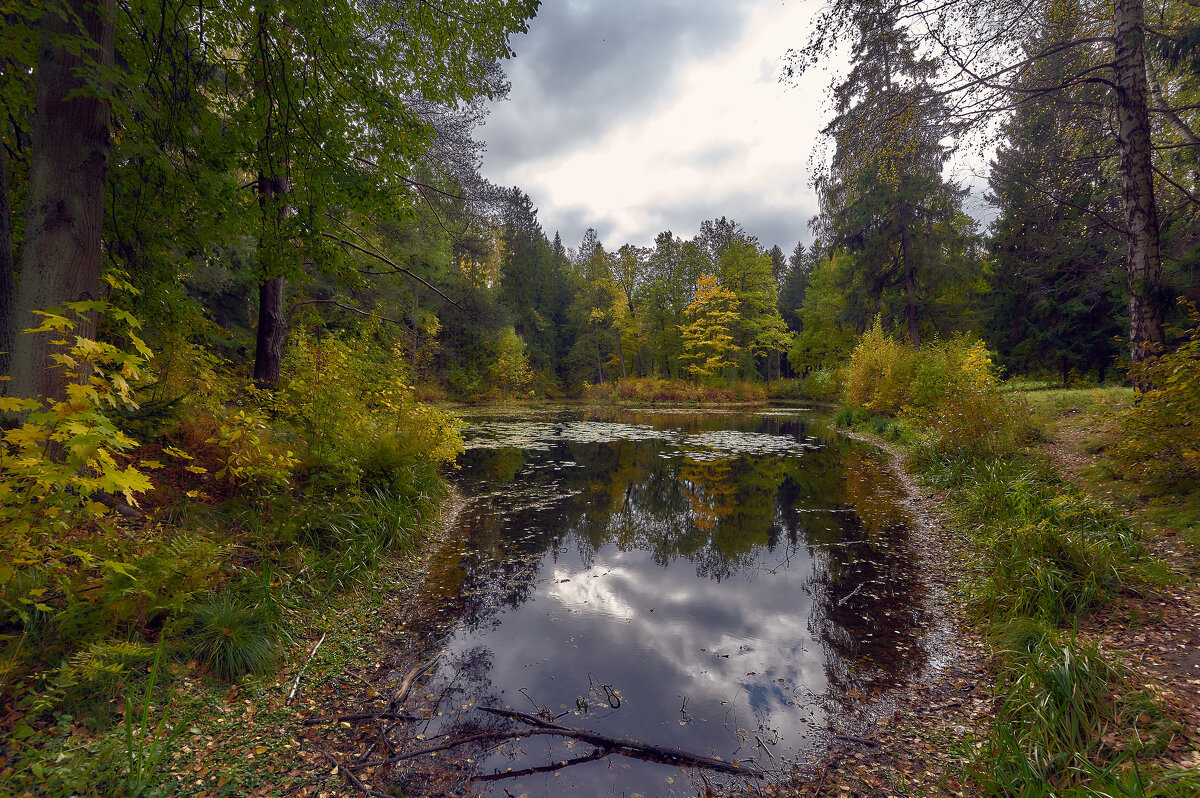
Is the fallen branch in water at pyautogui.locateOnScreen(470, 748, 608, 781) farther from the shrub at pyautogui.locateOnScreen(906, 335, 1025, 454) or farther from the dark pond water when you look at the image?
the shrub at pyautogui.locateOnScreen(906, 335, 1025, 454)

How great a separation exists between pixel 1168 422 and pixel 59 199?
10.3 metres

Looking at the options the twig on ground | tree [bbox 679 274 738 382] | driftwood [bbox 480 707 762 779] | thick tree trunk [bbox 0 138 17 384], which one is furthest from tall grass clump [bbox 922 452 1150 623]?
tree [bbox 679 274 738 382]

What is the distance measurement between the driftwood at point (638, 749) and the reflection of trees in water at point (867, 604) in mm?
1277

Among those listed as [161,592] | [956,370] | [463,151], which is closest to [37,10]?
[161,592]

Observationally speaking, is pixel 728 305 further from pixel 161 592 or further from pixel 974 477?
pixel 161 592

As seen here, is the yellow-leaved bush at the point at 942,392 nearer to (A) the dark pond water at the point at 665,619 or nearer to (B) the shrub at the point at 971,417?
(B) the shrub at the point at 971,417

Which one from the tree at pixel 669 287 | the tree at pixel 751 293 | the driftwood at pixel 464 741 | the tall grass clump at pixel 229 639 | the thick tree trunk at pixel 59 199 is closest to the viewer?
the driftwood at pixel 464 741

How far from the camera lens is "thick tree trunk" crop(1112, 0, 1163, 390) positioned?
6.41m

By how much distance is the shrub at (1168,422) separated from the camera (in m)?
4.95

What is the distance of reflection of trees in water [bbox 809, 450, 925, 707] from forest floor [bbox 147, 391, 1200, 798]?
211 mm

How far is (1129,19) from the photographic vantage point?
6.30 meters

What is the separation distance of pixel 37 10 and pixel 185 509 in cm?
387

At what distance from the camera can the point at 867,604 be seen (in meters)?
5.19

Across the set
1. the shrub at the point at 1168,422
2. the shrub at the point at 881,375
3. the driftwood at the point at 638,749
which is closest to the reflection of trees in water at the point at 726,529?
the driftwood at the point at 638,749
